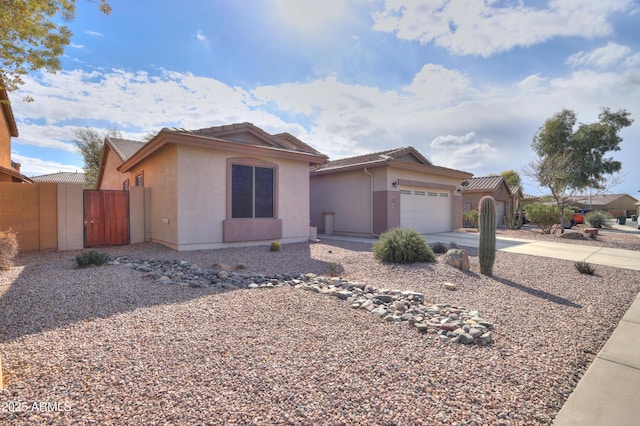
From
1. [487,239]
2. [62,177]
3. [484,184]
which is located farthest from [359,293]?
[62,177]

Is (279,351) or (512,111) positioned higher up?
(512,111)

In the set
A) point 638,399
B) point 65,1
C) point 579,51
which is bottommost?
point 638,399

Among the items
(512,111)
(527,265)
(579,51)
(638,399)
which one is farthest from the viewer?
(512,111)

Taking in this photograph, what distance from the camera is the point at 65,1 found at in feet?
19.1

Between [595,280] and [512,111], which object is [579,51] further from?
[595,280]

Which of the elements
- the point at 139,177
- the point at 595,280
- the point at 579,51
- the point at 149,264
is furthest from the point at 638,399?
the point at 139,177

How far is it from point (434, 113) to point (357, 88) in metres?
4.12

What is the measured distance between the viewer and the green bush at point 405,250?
7555mm

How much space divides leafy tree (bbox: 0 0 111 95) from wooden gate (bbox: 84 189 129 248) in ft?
15.6

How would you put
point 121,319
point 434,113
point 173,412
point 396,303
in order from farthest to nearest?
point 434,113 < point 396,303 < point 121,319 < point 173,412

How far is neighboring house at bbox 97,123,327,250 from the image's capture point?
9.23 m

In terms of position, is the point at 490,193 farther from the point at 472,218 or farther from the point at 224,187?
the point at 224,187

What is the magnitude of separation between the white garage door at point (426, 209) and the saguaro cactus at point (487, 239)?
24.8 feet

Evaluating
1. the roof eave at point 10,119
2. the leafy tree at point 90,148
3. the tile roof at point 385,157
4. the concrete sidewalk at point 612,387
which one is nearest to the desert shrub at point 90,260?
the concrete sidewalk at point 612,387
